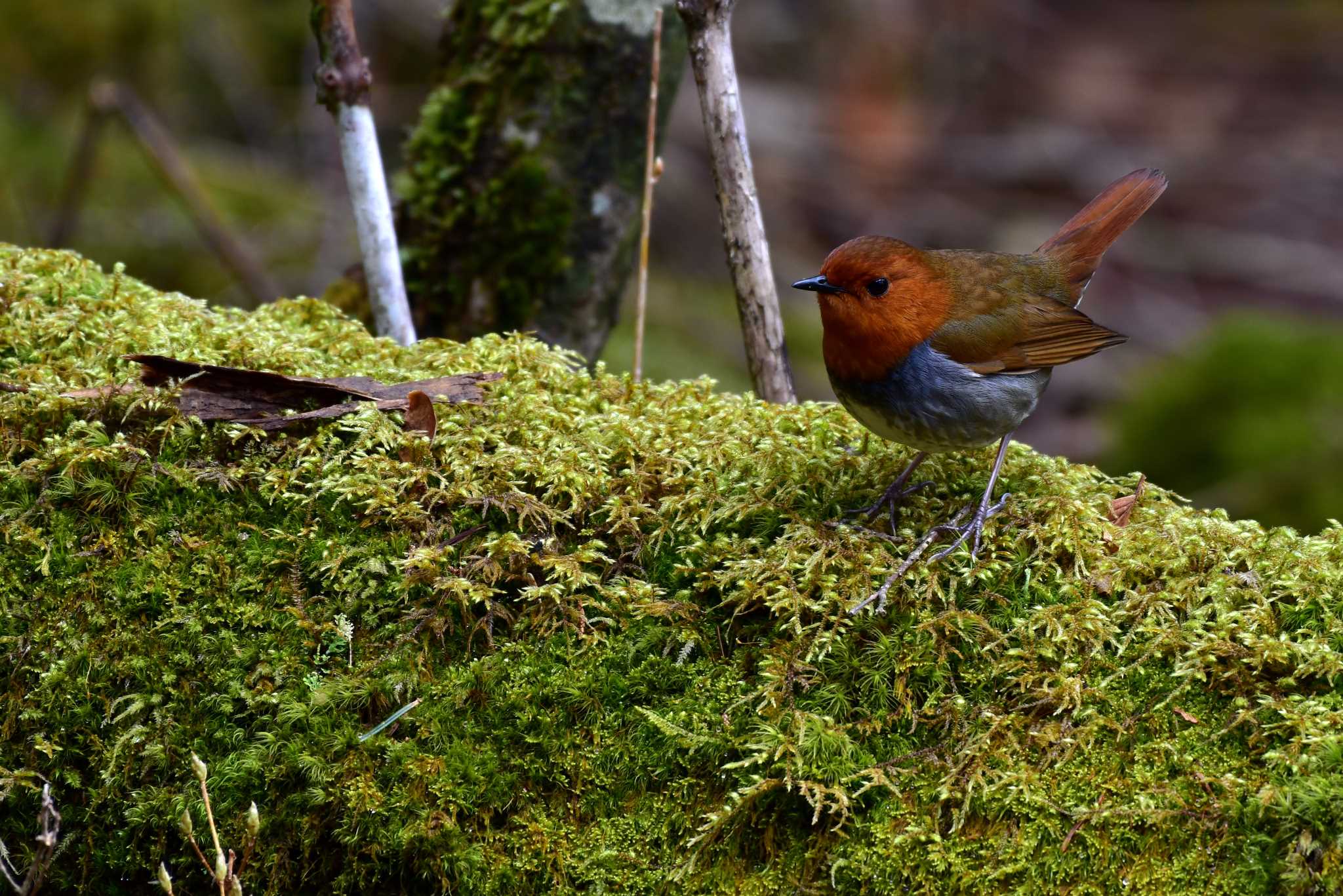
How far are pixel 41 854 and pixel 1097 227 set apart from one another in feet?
10.7

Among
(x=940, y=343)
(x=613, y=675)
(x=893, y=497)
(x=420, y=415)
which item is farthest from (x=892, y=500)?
(x=420, y=415)

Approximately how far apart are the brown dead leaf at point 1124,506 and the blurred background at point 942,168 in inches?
125

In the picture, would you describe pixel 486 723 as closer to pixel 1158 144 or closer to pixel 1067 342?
pixel 1067 342

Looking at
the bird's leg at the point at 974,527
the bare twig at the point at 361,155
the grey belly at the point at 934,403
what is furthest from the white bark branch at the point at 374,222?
the bird's leg at the point at 974,527

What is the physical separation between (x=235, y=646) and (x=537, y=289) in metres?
2.34

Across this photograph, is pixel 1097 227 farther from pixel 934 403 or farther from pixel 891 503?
pixel 891 503

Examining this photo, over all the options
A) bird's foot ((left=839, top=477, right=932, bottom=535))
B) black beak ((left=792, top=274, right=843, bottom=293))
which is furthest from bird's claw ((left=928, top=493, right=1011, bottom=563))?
black beak ((left=792, top=274, right=843, bottom=293))

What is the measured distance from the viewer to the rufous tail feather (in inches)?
141

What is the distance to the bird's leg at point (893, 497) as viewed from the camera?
2.79 m

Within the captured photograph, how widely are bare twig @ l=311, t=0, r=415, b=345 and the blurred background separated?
1.14 m

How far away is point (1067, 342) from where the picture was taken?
325cm

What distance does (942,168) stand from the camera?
13.2m

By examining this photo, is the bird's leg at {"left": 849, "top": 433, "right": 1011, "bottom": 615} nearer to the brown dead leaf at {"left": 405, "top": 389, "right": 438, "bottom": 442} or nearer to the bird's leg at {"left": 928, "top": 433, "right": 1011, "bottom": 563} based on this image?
the bird's leg at {"left": 928, "top": 433, "right": 1011, "bottom": 563}

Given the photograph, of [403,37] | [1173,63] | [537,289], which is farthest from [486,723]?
[1173,63]
